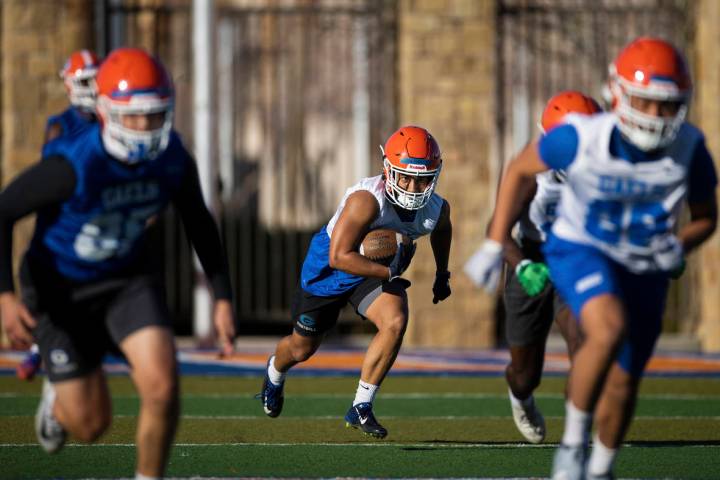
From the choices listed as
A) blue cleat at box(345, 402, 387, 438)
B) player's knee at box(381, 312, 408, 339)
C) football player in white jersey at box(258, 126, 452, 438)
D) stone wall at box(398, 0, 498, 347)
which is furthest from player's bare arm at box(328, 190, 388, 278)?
stone wall at box(398, 0, 498, 347)

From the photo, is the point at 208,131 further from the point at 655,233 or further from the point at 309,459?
the point at 655,233

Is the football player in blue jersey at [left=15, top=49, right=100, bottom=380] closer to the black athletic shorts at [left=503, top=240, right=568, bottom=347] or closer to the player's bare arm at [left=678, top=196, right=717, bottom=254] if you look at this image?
the black athletic shorts at [left=503, top=240, right=568, bottom=347]

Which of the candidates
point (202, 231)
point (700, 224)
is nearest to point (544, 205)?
point (700, 224)

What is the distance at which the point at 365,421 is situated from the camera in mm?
7699

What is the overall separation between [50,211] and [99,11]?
9.48m

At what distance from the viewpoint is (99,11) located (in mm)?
14836

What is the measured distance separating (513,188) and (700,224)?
0.87 metres

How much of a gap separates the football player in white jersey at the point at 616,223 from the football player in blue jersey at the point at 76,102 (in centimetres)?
409

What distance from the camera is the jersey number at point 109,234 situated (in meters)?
5.64

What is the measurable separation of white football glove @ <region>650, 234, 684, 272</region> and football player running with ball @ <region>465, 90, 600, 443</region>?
1571mm

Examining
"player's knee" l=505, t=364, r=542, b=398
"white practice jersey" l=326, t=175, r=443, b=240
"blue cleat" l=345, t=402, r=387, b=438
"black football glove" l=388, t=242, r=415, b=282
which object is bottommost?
"blue cleat" l=345, t=402, r=387, b=438

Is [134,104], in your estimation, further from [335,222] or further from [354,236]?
[335,222]

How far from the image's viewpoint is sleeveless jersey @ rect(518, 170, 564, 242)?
7648mm

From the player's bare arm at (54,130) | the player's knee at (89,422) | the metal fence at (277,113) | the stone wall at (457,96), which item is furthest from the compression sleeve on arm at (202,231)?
the metal fence at (277,113)
